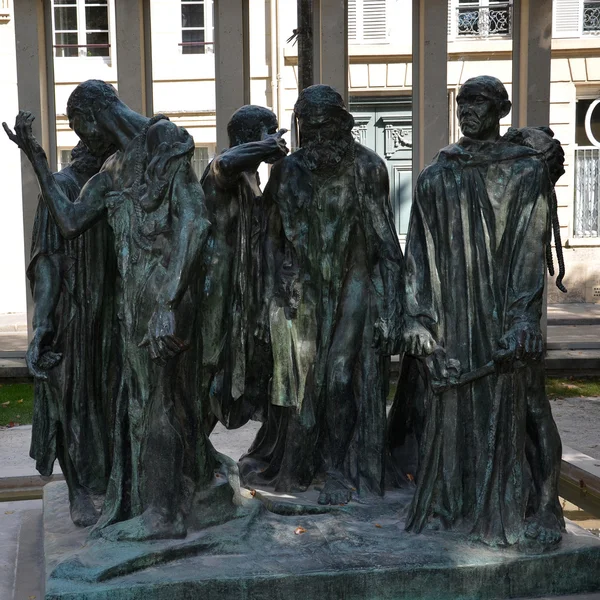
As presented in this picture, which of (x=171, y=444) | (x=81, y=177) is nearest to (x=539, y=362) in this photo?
(x=171, y=444)

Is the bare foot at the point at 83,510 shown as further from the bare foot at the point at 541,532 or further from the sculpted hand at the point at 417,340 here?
the bare foot at the point at 541,532

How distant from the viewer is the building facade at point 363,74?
14000mm

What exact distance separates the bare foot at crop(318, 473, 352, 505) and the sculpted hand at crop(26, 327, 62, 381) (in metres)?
1.64

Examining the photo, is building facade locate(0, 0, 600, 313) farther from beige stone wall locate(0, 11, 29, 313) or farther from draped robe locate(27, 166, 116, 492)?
draped robe locate(27, 166, 116, 492)

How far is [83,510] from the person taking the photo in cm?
574

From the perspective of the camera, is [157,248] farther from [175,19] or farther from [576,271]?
[576,271]

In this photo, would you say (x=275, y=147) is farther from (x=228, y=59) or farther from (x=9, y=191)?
(x=9, y=191)

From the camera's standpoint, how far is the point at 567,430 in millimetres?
9773

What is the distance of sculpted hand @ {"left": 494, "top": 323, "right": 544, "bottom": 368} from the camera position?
509cm

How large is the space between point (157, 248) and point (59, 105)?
1110 centimetres

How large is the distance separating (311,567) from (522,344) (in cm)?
146

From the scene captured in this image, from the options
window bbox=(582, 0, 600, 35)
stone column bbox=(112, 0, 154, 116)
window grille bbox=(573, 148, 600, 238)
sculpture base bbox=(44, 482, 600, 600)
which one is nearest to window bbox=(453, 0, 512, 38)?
window bbox=(582, 0, 600, 35)

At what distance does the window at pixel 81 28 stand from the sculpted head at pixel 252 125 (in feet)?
30.8

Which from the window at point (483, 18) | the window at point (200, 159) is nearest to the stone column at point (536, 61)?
the window at point (200, 159)
